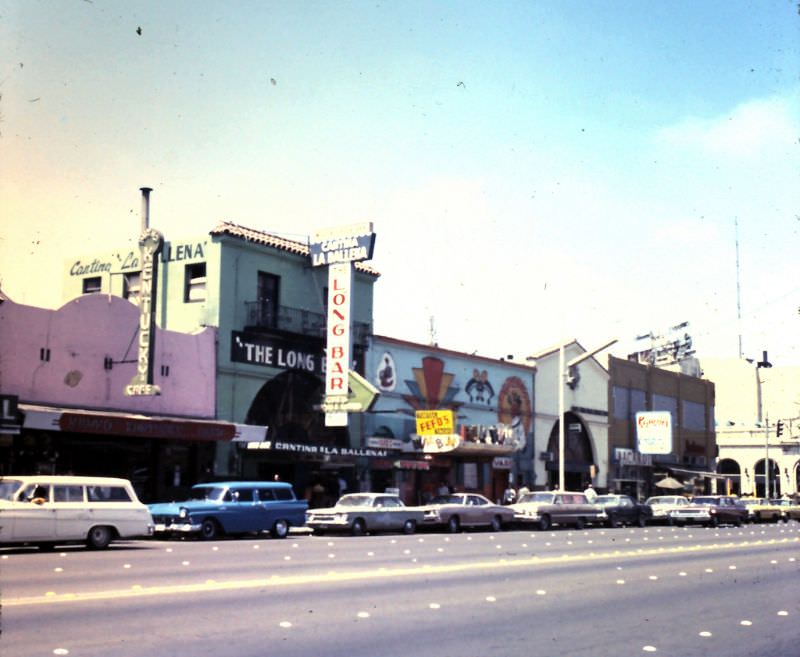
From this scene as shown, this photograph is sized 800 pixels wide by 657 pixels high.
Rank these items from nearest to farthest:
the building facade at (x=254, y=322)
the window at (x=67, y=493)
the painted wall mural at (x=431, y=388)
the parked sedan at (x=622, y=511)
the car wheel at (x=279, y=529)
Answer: the window at (x=67, y=493) < the car wheel at (x=279, y=529) < the building facade at (x=254, y=322) < the parked sedan at (x=622, y=511) < the painted wall mural at (x=431, y=388)

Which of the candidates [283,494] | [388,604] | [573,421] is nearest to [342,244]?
[283,494]

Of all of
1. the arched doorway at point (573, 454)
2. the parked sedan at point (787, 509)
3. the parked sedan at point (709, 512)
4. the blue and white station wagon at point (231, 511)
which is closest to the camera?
the blue and white station wagon at point (231, 511)

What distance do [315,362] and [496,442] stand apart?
34.7ft

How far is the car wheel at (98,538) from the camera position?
853 inches

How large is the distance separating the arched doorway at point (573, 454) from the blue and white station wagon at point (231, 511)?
87.7 feet

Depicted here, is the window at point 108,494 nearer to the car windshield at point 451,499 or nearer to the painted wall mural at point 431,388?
the car windshield at point 451,499

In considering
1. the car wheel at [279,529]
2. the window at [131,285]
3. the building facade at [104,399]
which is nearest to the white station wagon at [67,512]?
the building facade at [104,399]

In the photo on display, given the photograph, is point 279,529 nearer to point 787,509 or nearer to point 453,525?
point 453,525

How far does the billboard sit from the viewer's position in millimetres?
59875

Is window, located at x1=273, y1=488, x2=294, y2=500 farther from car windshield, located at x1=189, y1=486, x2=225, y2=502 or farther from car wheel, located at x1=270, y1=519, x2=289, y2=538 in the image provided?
car windshield, located at x1=189, y1=486, x2=225, y2=502

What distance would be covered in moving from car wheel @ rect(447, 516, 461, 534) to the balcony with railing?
9029 mm

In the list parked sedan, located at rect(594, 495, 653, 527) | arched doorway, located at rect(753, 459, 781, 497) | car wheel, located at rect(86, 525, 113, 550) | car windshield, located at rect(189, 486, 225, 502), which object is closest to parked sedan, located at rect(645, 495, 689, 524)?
parked sedan, located at rect(594, 495, 653, 527)

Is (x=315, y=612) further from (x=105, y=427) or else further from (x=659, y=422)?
(x=659, y=422)

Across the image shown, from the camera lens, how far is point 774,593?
1590cm
